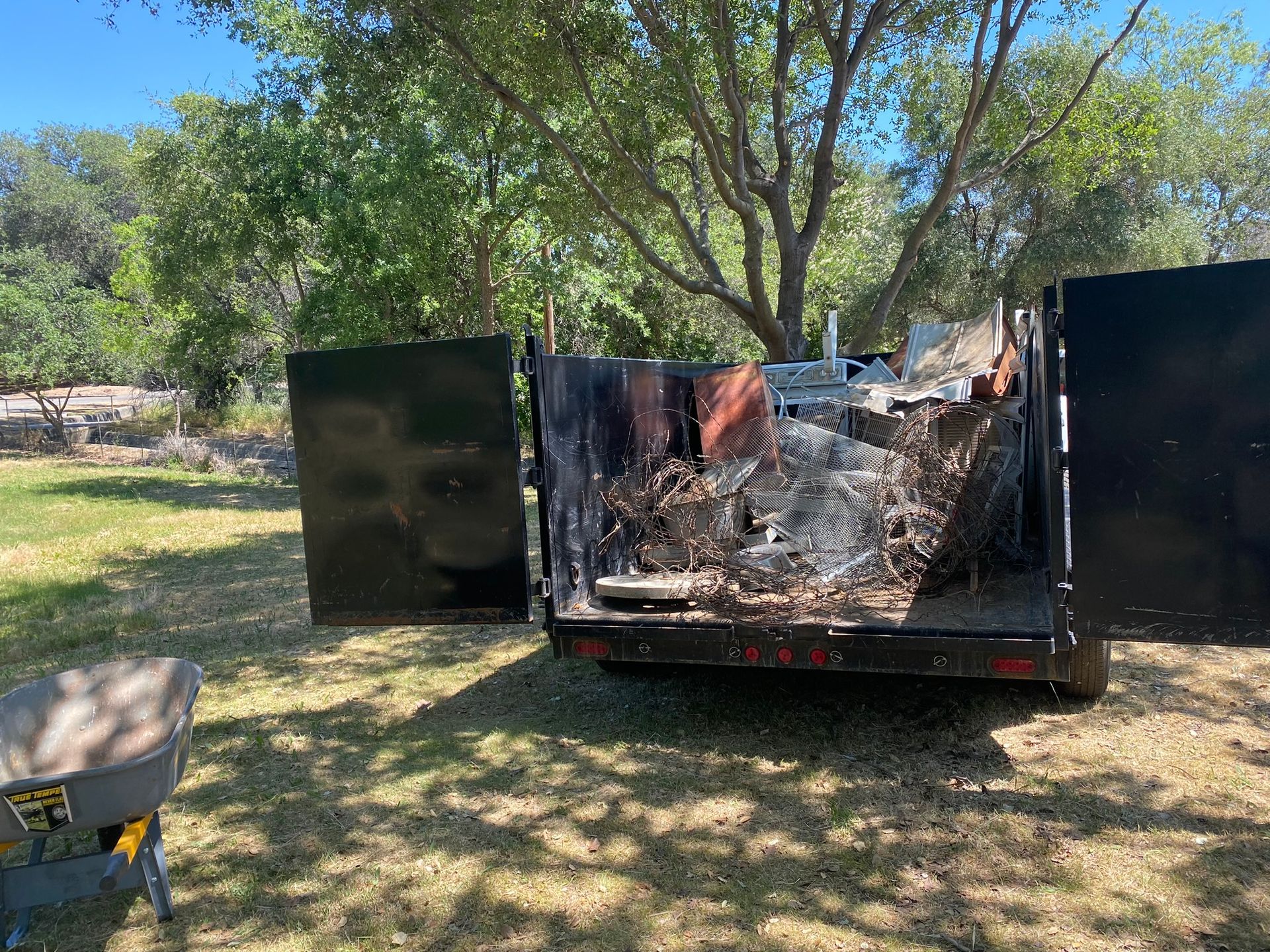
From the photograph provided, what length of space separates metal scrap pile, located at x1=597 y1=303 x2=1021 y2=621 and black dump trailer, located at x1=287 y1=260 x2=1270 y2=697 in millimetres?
68

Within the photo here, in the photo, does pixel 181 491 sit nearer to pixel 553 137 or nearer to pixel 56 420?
pixel 553 137

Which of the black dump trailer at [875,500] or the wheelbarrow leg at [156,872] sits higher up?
the black dump trailer at [875,500]

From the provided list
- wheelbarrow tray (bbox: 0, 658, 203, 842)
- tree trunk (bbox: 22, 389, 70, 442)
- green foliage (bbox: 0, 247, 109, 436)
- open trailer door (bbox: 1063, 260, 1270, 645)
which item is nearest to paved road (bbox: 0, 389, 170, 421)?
green foliage (bbox: 0, 247, 109, 436)

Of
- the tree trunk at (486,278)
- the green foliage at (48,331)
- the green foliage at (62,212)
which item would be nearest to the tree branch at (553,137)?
the tree trunk at (486,278)

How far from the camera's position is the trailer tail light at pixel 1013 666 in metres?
3.74

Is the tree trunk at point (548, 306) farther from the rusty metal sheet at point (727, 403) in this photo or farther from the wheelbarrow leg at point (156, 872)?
the wheelbarrow leg at point (156, 872)

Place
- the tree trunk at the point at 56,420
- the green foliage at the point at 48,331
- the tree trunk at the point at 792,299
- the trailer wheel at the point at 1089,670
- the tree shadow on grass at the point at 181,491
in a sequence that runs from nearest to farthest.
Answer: the trailer wheel at the point at 1089,670
the tree trunk at the point at 792,299
the tree shadow on grass at the point at 181,491
the green foliage at the point at 48,331
the tree trunk at the point at 56,420

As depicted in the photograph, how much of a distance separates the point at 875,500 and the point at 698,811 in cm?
189

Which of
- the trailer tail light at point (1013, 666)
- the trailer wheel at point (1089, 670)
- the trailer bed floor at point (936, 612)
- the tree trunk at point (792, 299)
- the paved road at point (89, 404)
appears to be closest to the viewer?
the trailer tail light at point (1013, 666)

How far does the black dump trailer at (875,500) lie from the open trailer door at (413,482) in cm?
1

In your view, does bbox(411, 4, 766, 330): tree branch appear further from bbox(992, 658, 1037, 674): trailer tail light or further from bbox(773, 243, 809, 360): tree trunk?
bbox(992, 658, 1037, 674): trailer tail light

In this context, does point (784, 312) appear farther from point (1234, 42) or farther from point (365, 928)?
point (1234, 42)

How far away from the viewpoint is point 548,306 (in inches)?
762

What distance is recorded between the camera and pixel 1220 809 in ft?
11.3
